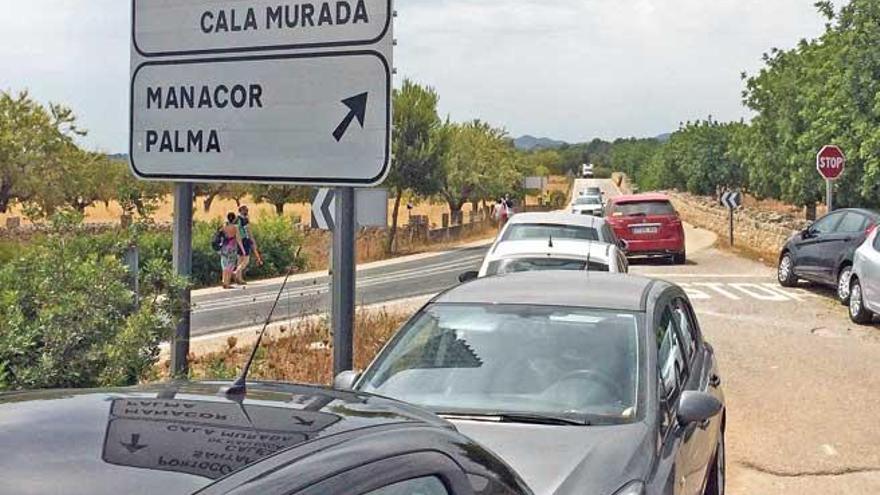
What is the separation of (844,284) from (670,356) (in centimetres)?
1204

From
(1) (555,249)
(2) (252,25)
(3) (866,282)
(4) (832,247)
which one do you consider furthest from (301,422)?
(4) (832,247)

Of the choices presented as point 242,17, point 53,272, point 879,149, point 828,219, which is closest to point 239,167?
point 242,17

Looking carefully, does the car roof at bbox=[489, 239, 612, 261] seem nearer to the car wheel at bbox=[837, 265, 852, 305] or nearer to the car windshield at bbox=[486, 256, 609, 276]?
the car windshield at bbox=[486, 256, 609, 276]

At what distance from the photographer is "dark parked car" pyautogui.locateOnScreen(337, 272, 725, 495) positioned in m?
4.34

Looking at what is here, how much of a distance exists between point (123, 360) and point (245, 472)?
3.78 m

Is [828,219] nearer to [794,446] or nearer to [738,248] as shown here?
[794,446]

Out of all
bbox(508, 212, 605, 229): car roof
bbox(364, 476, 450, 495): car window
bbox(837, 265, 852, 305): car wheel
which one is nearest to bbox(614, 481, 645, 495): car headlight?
bbox(364, 476, 450, 495): car window

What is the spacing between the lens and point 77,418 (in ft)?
7.22

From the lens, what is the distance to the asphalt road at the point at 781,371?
24.7ft

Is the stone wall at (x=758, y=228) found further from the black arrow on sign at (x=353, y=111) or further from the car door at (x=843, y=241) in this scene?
the black arrow on sign at (x=353, y=111)

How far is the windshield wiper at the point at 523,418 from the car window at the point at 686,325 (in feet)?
4.67

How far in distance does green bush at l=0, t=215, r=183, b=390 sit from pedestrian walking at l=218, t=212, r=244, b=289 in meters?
19.9

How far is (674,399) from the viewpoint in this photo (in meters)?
5.18

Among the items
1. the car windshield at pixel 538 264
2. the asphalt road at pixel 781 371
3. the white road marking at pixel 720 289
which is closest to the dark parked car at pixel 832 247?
the asphalt road at pixel 781 371
